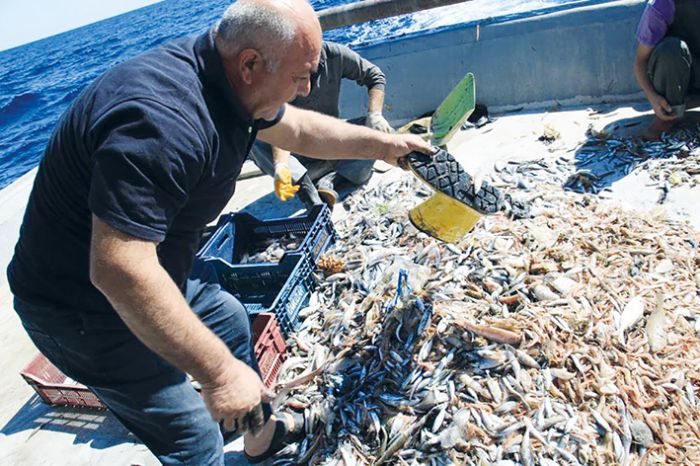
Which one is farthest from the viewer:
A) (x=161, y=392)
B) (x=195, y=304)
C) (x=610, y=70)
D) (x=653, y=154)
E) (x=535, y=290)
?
(x=610, y=70)

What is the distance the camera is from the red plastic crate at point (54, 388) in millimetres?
3543

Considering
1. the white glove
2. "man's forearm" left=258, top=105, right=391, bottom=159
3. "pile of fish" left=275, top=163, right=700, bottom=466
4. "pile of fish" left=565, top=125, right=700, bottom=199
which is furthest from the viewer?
the white glove

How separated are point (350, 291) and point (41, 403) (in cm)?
263

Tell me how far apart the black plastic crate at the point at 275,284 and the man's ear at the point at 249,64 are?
199cm

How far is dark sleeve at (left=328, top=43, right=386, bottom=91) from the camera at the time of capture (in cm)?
502

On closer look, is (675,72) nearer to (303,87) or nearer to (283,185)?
(283,185)

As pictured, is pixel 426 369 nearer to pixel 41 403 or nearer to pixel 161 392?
pixel 161 392

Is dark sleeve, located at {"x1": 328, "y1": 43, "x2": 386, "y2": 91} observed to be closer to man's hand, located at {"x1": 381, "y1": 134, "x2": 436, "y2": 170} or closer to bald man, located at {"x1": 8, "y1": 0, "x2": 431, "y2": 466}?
man's hand, located at {"x1": 381, "y1": 134, "x2": 436, "y2": 170}

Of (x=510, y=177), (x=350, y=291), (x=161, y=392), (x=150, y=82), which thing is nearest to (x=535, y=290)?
(x=350, y=291)

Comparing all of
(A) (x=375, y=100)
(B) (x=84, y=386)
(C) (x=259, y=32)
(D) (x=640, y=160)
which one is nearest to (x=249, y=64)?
(C) (x=259, y=32)

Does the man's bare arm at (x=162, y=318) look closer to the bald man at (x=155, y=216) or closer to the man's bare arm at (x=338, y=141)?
the bald man at (x=155, y=216)

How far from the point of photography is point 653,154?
4.50 meters

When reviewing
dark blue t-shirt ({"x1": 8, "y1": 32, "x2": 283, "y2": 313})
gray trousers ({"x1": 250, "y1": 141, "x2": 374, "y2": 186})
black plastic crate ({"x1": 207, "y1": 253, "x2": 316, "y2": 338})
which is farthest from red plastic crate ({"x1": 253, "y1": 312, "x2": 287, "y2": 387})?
gray trousers ({"x1": 250, "y1": 141, "x2": 374, "y2": 186})

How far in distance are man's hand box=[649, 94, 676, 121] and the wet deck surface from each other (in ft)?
1.07
